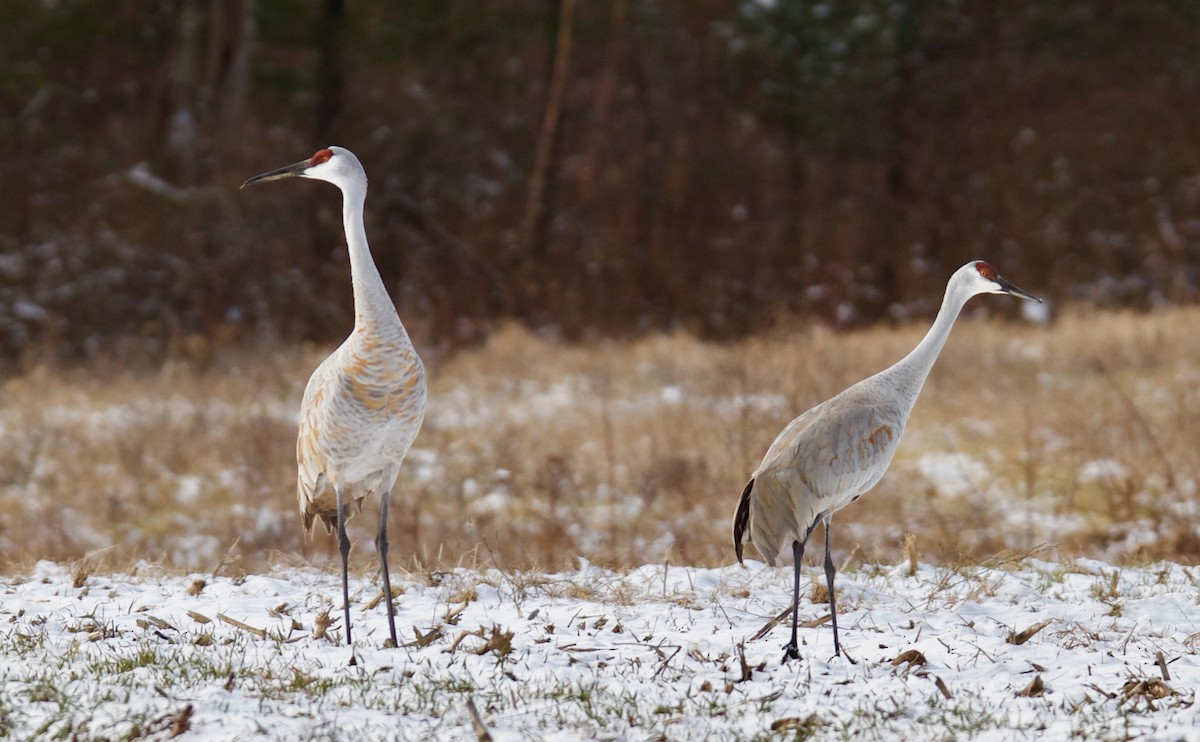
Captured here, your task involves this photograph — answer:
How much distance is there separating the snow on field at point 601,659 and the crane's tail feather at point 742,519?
0.33m

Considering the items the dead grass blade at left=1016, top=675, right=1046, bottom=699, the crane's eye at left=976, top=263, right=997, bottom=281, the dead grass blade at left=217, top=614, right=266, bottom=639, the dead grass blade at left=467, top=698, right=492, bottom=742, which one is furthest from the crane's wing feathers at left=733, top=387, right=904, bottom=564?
the dead grass blade at left=217, top=614, right=266, bottom=639

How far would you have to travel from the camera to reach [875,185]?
20844 mm

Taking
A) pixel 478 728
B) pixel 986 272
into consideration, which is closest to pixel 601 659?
pixel 478 728

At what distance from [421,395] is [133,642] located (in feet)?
4.41

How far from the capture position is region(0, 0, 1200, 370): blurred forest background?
17375 mm

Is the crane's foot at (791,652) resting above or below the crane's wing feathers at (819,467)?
below

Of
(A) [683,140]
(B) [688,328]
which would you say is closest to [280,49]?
(A) [683,140]

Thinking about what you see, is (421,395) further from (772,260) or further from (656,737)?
(772,260)

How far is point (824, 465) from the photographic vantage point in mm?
4691

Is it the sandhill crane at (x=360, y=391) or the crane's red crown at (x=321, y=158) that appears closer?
the sandhill crane at (x=360, y=391)

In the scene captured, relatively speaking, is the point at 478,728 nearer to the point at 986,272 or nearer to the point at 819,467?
the point at 819,467

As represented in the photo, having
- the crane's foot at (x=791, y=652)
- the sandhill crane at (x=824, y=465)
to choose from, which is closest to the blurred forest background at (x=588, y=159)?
the sandhill crane at (x=824, y=465)

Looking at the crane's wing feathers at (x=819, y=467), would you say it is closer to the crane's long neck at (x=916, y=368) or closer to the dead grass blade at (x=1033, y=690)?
the crane's long neck at (x=916, y=368)

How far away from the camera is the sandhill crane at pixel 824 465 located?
4.71m
